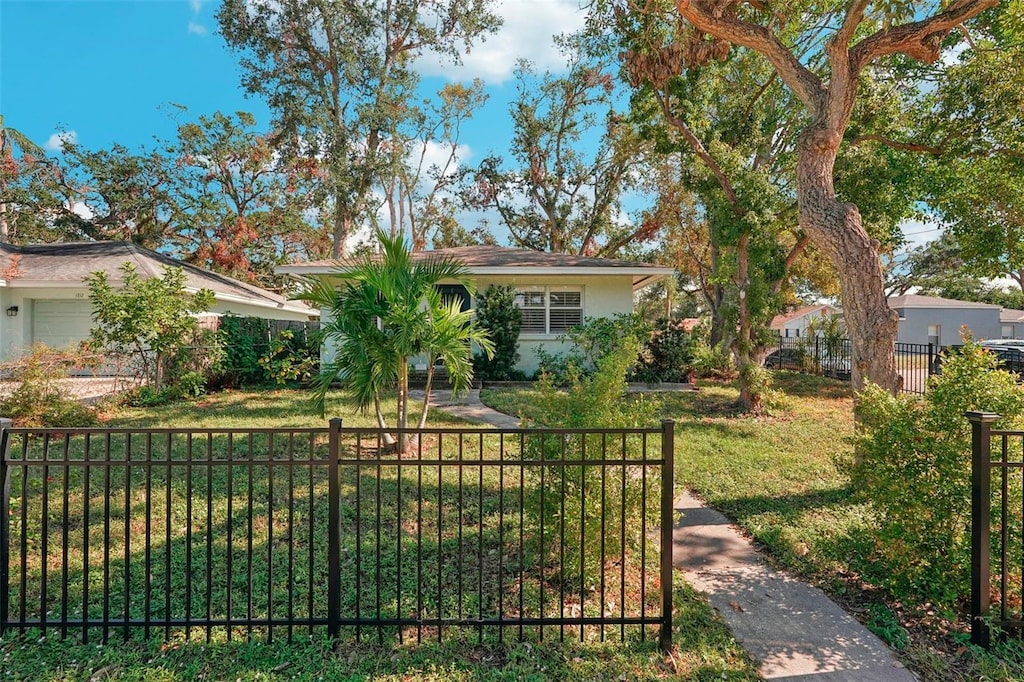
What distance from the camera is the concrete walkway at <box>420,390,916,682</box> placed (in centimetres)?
252

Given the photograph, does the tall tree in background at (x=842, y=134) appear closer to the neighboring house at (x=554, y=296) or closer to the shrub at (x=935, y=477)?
the shrub at (x=935, y=477)

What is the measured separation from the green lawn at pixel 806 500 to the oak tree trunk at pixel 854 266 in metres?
0.95

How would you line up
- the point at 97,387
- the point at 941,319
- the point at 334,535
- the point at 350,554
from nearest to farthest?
the point at 334,535 < the point at 350,554 < the point at 97,387 < the point at 941,319

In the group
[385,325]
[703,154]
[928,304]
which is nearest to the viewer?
[385,325]

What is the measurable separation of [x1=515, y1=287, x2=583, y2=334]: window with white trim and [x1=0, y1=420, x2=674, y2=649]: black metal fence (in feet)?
27.5

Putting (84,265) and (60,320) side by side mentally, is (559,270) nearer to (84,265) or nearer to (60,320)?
(84,265)

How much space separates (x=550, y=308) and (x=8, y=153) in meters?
19.5

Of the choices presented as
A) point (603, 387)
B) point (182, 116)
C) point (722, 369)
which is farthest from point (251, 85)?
point (603, 387)

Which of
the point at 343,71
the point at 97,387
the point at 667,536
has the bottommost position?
the point at 667,536

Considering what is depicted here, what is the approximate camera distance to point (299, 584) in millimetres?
3289

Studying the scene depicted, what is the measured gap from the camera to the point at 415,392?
1110cm

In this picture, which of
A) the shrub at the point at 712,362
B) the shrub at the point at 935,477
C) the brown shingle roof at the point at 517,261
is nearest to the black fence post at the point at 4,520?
the shrub at the point at 935,477

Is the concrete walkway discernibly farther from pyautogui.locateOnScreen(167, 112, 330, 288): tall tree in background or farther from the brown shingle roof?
pyautogui.locateOnScreen(167, 112, 330, 288): tall tree in background

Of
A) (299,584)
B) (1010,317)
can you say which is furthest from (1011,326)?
(299,584)
